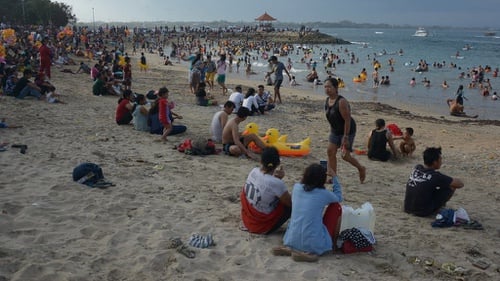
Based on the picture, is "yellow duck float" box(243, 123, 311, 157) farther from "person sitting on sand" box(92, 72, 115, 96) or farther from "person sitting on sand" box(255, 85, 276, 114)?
"person sitting on sand" box(92, 72, 115, 96)

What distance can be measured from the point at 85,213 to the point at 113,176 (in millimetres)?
1388

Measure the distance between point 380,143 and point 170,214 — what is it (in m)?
4.81

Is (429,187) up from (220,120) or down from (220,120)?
down

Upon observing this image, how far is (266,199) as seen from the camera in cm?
452

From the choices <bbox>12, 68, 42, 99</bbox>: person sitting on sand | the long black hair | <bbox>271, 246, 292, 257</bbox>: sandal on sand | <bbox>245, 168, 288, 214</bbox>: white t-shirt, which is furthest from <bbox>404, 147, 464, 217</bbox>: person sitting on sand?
<bbox>12, 68, 42, 99</bbox>: person sitting on sand

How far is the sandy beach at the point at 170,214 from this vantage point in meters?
3.95

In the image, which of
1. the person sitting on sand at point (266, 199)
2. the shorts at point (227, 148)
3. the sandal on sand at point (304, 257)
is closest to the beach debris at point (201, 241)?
the person sitting on sand at point (266, 199)

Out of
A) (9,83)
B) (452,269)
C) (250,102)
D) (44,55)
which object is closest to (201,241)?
(452,269)

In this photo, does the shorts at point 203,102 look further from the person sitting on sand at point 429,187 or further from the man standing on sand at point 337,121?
the person sitting on sand at point 429,187

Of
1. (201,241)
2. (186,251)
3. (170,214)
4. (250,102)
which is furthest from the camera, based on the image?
(250,102)

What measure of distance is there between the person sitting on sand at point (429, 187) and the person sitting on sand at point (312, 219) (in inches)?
65.2

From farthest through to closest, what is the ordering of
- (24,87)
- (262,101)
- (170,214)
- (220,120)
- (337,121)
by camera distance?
(262,101) → (24,87) → (220,120) → (337,121) → (170,214)

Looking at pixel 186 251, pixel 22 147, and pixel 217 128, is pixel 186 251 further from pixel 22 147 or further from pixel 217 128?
pixel 217 128

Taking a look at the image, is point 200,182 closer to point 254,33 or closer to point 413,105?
point 413,105
